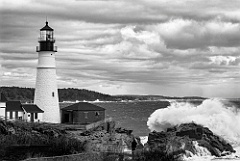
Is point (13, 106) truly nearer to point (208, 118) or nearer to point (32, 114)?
point (32, 114)

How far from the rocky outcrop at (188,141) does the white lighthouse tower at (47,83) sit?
23.6 feet

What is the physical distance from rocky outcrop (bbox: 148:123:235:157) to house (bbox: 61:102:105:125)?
5.13 meters

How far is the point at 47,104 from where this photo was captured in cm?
3069

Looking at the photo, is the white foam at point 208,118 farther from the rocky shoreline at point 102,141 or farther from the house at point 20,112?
the house at point 20,112

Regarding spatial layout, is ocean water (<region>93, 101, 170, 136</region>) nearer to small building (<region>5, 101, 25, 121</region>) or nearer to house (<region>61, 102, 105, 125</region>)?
house (<region>61, 102, 105, 125</region>)

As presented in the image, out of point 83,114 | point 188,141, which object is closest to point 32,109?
point 83,114

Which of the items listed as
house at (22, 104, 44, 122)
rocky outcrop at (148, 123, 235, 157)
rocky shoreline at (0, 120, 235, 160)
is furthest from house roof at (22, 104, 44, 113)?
rocky outcrop at (148, 123, 235, 157)

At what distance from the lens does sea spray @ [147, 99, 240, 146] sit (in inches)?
1329

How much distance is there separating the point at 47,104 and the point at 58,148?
7.23 metres

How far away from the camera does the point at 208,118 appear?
3488 cm

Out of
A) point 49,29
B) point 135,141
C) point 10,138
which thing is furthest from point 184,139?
point 49,29

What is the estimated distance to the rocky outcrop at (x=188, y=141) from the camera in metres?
25.2

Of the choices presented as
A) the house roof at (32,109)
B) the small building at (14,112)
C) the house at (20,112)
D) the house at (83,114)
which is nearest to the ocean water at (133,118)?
the house at (83,114)

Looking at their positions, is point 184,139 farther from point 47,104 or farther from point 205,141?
point 47,104
